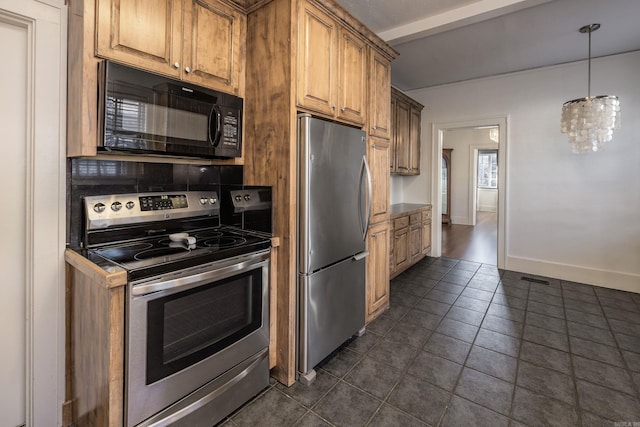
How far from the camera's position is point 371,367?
2.10m

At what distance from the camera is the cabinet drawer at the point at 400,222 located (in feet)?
12.6

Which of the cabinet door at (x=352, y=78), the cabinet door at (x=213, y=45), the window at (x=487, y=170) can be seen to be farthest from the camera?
the window at (x=487, y=170)

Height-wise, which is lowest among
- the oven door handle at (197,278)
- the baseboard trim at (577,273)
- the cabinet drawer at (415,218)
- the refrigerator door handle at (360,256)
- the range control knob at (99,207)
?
the baseboard trim at (577,273)

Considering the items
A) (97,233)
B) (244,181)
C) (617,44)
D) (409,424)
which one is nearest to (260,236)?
(244,181)

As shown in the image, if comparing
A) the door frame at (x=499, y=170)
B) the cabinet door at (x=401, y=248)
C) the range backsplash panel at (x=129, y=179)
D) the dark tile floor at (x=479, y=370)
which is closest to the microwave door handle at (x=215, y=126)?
the range backsplash panel at (x=129, y=179)

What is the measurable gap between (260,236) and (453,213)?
321 inches

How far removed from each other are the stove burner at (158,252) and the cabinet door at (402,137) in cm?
346

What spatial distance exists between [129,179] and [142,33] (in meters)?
0.80

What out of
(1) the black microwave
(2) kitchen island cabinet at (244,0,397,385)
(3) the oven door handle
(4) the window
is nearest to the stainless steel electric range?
(3) the oven door handle

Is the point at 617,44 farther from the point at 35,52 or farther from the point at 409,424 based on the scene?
the point at 35,52

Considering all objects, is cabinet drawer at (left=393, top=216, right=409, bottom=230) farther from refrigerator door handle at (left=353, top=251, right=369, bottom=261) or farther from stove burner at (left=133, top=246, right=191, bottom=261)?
stove burner at (left=133, top=246, right=191, bottom=261)

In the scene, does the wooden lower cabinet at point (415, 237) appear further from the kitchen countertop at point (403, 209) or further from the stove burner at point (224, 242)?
the stove burner at point (224, 242)

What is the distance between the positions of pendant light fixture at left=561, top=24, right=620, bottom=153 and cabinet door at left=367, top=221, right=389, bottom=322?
2.17 meters

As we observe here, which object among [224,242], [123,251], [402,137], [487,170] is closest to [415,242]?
[402,137]
